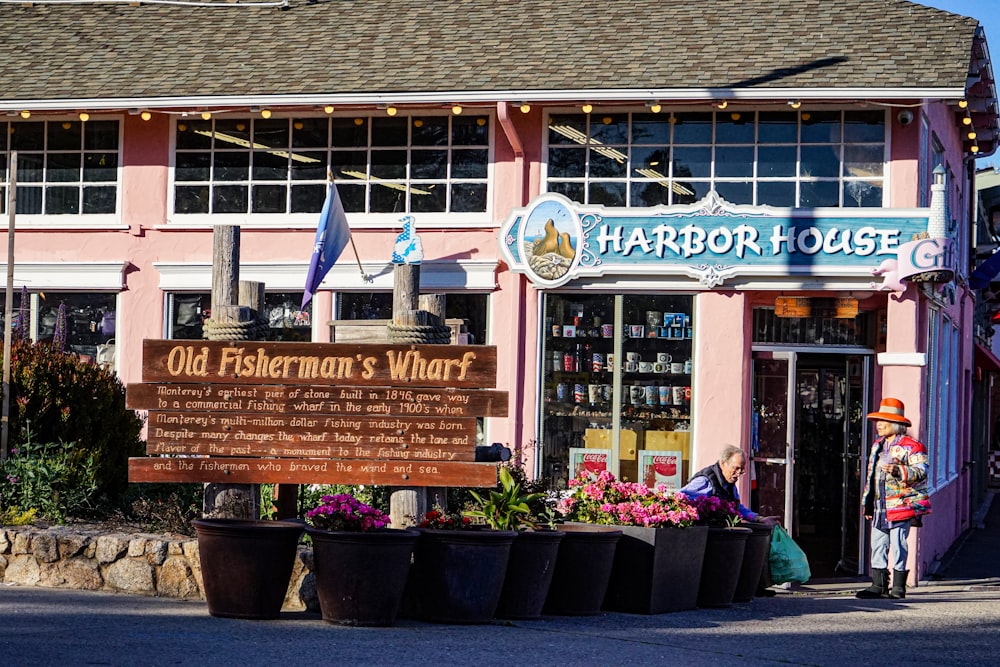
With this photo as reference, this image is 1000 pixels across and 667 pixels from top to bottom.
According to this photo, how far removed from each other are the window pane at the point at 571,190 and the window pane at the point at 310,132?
2598 mm

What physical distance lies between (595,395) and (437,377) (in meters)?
6.10

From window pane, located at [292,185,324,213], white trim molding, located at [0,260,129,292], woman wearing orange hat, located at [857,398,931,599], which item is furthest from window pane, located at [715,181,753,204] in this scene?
white trim molding, located at [0,260,129,292]

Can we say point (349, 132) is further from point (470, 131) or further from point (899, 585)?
point (899, 585)

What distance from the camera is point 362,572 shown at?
952 centimetres

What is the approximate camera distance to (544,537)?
10.1m

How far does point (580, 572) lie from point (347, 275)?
6.99 metres

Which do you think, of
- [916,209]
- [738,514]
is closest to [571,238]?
[916,209]

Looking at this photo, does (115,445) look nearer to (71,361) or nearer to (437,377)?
(71,361)

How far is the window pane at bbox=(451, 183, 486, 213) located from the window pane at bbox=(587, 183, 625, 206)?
1.16 m

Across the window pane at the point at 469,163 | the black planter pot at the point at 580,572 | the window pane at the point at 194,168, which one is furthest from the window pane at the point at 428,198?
the black planter pot at the point at 580,572

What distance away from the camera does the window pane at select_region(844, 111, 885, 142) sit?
52.6ft

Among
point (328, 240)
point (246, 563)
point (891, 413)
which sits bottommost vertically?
point (246, 563)

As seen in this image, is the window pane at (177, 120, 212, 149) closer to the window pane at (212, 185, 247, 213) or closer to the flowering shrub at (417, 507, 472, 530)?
the window pane at (212, 185, 247, 213)

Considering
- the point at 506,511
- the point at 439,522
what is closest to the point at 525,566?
the point at 506,511
